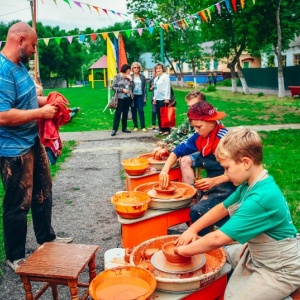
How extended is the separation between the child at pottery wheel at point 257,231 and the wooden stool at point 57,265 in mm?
754

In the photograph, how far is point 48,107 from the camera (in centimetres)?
335

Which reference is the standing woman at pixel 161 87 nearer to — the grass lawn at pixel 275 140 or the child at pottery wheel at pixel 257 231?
the grass lawn at pixel 275 140

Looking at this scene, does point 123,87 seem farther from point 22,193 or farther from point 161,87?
point 22,193

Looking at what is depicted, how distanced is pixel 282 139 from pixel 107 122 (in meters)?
7.00

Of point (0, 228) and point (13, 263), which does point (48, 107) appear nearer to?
point (13, 263)

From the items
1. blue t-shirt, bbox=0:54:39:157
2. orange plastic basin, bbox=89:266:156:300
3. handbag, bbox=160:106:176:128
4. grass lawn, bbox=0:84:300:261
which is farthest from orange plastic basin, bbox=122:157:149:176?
handbag, bbox=160:106:176:128

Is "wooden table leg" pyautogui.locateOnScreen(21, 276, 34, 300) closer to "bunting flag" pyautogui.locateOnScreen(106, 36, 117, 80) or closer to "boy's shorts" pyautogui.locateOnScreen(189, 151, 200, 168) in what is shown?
"boy's shorts" pyautogui.locateOnScreen(189, 151, 200, 168)

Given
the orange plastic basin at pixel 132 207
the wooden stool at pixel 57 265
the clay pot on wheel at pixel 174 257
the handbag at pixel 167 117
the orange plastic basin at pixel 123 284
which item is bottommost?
the wooden stool at pixel 57 265

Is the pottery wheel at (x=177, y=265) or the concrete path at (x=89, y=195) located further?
the concrete path at (x=89, y=195)

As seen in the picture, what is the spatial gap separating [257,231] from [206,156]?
1669 mm

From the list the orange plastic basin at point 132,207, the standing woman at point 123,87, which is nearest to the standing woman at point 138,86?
the standing woman at point 123,87

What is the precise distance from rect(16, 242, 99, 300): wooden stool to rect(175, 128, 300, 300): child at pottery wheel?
75cm

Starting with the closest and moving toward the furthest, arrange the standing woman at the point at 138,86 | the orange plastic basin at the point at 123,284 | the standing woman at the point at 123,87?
the orange plastic basin at the point at 123,284 → the standing woman at the point at 123,87 → the standing woman at the point at 138,86

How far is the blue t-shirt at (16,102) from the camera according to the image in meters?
3.20
